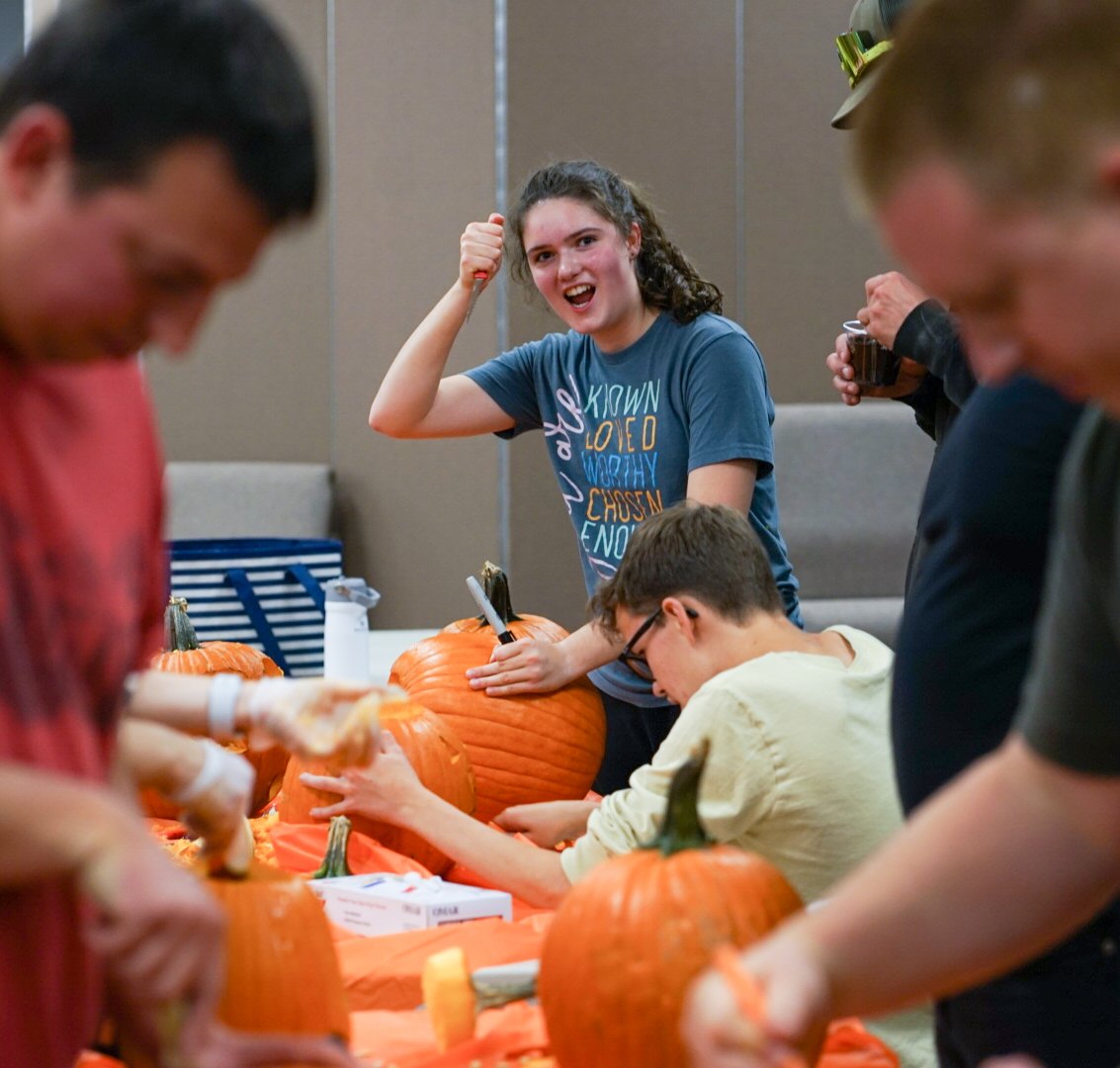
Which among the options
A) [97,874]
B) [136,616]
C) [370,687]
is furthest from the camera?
[370,687]

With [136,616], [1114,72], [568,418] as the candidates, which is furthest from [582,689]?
[1114,72]

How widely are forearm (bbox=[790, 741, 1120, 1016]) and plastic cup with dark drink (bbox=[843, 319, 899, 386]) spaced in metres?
1.28

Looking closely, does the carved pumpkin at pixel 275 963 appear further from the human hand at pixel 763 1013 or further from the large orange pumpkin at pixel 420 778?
the large orange pumpkin at pixel 420 778

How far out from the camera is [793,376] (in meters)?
5.21

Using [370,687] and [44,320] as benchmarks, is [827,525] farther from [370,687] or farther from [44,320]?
[44,320]

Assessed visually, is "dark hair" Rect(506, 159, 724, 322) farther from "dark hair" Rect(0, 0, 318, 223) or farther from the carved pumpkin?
"dark hair" Rect(0, 0, 318, 223)

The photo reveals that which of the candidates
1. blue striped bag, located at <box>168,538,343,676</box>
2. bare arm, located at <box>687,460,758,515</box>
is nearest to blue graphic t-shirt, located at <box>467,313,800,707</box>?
bare arm, located at <box>687,460,758,515</box>

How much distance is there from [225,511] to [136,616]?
14.3ft

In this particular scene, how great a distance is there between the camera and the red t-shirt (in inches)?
32.1

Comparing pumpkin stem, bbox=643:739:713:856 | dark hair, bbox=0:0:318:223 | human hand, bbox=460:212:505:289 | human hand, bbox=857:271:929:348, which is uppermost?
dark hair, bbox=0:0:318:223

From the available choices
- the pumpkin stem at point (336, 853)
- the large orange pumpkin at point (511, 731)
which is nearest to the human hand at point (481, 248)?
the large orange pumpkin at point (511, 731)

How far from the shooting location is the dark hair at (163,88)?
2.46 feet

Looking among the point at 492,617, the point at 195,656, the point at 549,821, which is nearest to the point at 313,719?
the point at 549,821

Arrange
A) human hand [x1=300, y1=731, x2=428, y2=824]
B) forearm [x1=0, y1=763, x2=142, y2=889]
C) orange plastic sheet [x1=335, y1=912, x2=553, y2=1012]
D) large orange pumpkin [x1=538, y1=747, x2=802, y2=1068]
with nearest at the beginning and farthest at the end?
forearm [x1=0, y1=763, x2=142, y2=889] → large orange pumpkin [x1=538, y1=747, x2=802, y2=1068] → orange plastic sheet [x1=335, y1=912, x2=553, y2=1012] → human hand [x1=300, y1=731, x2=428, y2=824]
